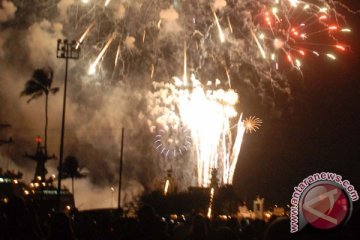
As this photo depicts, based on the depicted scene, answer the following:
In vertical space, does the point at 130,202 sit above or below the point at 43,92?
below

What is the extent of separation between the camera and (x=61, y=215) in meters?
6.53

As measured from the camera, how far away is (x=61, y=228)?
258 inches

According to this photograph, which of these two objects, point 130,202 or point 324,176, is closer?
point 324,176

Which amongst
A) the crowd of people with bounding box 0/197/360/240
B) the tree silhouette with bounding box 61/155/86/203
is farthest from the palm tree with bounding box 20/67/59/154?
the crowd of people with bounding box 0/197/360/240

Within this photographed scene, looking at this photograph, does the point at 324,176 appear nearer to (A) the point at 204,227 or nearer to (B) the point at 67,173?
(A) the point at 204,227

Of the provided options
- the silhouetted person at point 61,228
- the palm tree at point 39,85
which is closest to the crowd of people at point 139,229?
the silhouetted person at point 61,228

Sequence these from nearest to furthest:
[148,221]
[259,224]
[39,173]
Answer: [148,221] → [259,224] → [39,173]

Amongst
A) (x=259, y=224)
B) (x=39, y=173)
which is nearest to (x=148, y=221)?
(x=259, y=224)

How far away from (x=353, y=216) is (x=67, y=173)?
54242mm

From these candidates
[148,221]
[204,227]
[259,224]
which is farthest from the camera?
[259,224]

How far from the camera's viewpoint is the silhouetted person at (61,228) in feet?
21.4

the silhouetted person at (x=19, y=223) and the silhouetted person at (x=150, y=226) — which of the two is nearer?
the silhouetted person at (x=150, y=226)

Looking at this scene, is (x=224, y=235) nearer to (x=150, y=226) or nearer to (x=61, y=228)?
(x=150, y=226)

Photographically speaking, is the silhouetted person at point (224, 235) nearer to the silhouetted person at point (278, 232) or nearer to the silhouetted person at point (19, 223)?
the silhouetted person at point (19, 223)
